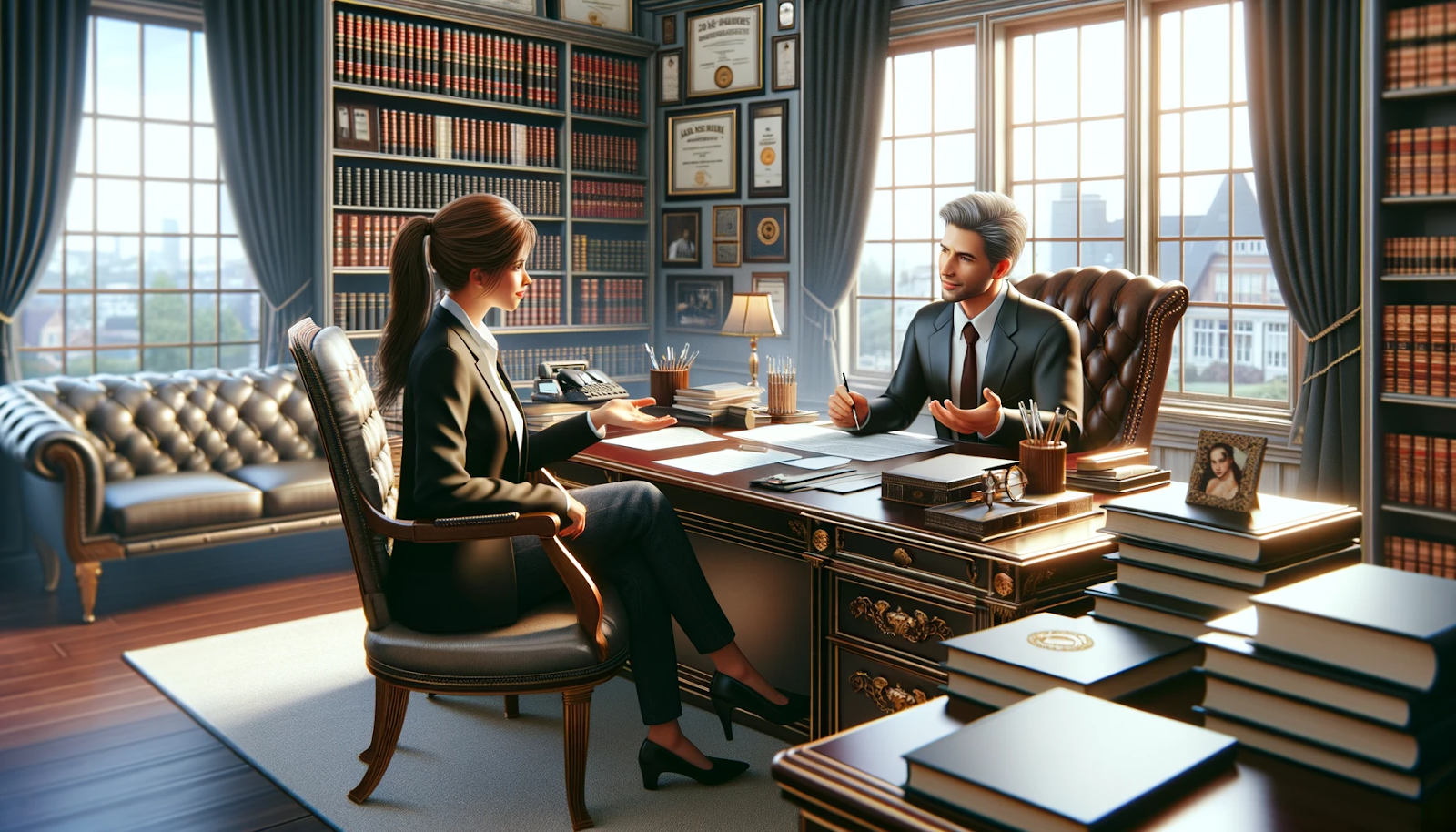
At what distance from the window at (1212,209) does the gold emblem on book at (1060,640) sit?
3.76 metres

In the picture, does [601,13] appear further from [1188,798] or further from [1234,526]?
[1188,798]

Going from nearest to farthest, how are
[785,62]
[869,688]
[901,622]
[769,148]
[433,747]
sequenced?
[901,622] < [869,688] < [433,747] < [785,62] < [769,148]

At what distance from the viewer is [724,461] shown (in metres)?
3.04

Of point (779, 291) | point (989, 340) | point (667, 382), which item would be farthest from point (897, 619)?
point (779, 291)

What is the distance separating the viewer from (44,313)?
5391 millimetres

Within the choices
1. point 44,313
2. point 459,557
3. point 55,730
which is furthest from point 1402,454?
point 44,313

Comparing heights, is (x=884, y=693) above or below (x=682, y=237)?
below

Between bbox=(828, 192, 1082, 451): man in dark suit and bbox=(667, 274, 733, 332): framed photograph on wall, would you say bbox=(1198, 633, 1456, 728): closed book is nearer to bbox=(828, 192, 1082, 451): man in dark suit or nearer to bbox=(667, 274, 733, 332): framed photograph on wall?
bbox=(828, 192, 1082, 451): man in dark suit

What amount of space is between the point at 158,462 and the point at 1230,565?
4.87 m

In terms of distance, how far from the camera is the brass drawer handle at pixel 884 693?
2402 millimetres

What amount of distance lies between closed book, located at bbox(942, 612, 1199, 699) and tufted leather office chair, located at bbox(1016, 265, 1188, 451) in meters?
2.13

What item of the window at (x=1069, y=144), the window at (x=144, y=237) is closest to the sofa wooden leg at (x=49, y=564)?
the window at (x=144, y=237)

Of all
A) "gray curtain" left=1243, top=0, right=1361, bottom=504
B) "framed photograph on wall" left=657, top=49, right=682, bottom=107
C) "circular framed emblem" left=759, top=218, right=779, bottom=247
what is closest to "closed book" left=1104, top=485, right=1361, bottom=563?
"gray curtain" left=1243, top=0, right=1361, bottom=504

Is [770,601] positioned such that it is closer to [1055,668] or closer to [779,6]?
[1055,668]
